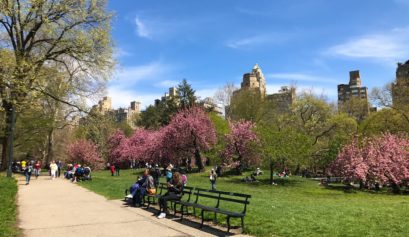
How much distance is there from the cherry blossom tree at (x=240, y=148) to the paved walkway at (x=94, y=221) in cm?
2544

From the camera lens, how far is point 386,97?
5409cm

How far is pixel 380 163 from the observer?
34.4 meters

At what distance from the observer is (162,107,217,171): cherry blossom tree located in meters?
43.4

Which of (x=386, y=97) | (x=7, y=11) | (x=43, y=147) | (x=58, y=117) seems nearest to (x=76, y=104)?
(x=7, y=11)

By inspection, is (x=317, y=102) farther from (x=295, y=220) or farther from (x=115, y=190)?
(x=295, y=220)

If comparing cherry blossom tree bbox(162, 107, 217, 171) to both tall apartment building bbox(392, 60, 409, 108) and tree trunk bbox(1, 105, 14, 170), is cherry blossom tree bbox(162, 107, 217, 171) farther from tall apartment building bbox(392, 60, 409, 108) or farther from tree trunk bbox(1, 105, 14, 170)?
tall apartment building bbox(392, 60, 409, 108)

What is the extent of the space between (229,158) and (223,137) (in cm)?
347

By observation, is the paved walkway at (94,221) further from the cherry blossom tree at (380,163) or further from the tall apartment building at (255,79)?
the tall apartment building at (255,79)

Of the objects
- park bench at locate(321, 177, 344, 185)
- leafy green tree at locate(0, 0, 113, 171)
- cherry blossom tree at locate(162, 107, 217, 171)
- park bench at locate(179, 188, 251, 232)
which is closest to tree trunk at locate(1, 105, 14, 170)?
leafy green tree at locate(0, 0, 113, 171)

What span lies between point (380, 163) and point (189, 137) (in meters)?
18.8

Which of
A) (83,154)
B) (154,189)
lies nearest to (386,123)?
(83,154)

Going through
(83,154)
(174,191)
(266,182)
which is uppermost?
(83,154)

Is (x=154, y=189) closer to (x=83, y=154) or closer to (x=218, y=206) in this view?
(x=218, y=206)

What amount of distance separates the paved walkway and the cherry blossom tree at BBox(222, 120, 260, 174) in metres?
25.4
